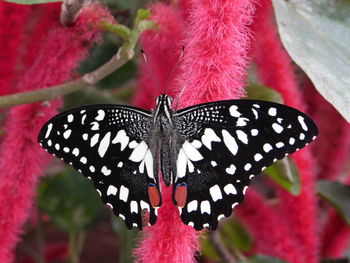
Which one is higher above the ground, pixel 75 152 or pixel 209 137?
pixel 209 137

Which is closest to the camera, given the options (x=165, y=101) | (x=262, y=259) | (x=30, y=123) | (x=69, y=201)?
(x=165, y=101)

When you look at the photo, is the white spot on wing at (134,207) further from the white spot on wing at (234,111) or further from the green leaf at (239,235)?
the green leaf at (239,235)

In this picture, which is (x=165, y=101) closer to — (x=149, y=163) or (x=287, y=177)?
(x=149, y=163)

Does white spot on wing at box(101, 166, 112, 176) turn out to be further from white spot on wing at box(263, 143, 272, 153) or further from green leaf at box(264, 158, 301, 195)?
green leaf at box(264, 158, 301, 195)

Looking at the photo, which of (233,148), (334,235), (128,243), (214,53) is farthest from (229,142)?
(334,235)

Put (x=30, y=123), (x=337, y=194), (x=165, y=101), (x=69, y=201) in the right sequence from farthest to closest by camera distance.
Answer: (x=69, y=201)
(x=337, y=194)
(x=30, y=123)
(x=165, y=101)

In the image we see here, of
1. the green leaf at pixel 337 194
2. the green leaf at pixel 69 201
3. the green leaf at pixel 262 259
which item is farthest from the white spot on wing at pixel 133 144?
the green leaf at pixel 69 201

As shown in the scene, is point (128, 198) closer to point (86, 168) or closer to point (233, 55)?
point (86, 168)

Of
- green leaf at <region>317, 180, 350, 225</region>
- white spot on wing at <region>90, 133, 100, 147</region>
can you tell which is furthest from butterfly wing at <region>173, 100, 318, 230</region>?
green leaf at <region>317, 180, 350, 225</region>
